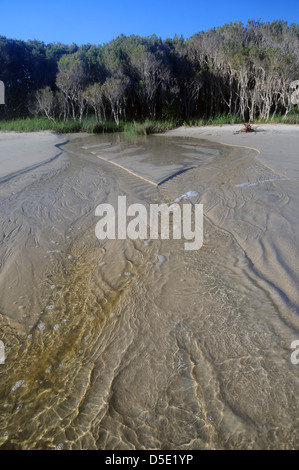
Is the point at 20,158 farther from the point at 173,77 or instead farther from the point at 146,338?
the point at 173,77

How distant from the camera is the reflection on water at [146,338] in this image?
6.00ft

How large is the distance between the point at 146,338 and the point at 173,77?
22.9 m

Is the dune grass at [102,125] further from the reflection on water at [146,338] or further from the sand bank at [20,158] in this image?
the reflection on water at [146,338]

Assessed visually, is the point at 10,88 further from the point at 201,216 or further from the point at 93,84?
the point at 201,216

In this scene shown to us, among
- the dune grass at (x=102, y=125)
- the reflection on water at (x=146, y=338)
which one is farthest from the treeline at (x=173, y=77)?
the reflection on water at (x=146, y=338)

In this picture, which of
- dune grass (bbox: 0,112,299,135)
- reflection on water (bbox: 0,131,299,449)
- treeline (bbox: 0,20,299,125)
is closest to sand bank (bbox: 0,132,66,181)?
reflection on water (bbox: 0,131,299,449)

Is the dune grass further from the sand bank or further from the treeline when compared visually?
the sand bank

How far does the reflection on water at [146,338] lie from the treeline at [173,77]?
17.2 metres

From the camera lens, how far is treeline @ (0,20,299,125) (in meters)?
18.3

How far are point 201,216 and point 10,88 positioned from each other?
27.4m

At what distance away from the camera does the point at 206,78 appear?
842 inches

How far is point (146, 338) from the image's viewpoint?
2482mm

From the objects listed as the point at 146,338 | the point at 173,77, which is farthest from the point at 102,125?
the point at 146,338

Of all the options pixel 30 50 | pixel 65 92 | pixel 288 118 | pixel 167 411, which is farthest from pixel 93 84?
pixel 167 411
